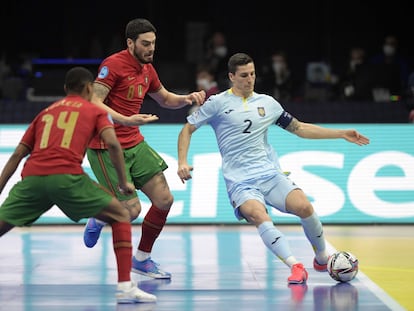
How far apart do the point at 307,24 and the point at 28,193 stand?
1748cm

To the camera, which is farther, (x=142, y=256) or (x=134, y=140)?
(x=142, y=256)

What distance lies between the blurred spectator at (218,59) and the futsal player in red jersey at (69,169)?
32.0 feet

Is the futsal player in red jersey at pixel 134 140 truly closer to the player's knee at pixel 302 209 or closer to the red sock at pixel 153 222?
the red sock at pixel 153 222

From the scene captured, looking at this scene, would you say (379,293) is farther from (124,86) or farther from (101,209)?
(124,86)

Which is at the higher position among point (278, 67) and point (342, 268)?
point (278, 67)

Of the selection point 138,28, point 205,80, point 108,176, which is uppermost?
point 138,28

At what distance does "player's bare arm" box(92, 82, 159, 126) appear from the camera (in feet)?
28.0

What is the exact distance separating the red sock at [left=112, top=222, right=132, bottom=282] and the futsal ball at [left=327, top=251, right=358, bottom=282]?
6.66 ft

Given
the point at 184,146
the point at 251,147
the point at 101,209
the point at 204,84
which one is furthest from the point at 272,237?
the point at 204,84

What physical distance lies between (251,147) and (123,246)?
6.53ft

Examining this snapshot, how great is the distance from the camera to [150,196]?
971cm

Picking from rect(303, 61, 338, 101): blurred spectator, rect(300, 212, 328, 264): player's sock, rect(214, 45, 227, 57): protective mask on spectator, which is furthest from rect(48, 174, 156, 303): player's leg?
rect(214, 45, 227, 57): protective mask on spectator

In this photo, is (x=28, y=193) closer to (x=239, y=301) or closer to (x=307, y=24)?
(x=239, y=301)

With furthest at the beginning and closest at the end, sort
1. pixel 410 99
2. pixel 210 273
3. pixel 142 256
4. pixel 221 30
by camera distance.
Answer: pixel 221 30, pixel 410 99, pixel 210 273, pixel 142 256
